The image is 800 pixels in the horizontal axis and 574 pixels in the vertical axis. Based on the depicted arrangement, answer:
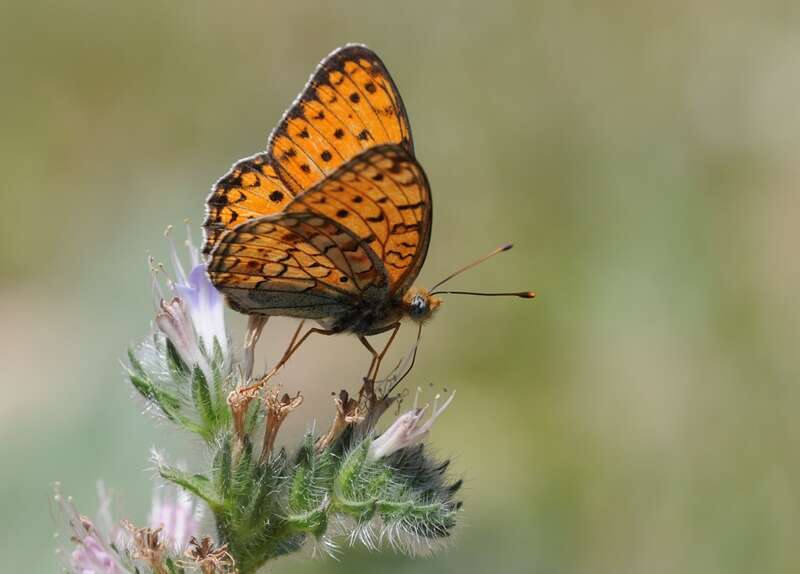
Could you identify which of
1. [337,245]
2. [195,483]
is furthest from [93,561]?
[337,245]

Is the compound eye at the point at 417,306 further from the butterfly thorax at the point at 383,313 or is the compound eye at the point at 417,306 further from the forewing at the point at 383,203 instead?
the forewing at the point at 383,203

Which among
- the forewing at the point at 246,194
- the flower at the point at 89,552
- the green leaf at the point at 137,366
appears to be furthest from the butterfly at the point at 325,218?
the flower at the point at 89,552

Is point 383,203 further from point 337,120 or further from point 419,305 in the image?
point 419,305

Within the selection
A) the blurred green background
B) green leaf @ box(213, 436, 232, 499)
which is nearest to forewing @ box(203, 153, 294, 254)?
green leaf @ box(213, 436, 232, 499)

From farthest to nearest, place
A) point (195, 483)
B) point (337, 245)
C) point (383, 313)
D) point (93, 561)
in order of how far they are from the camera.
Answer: point (383, 313) → point (337, 245) → point (93, 561) → point (195, 483)

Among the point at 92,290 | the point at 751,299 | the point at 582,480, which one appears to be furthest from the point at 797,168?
the point at 92,290

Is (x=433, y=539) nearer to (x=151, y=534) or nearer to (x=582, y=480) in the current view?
(x=151, y=534)
